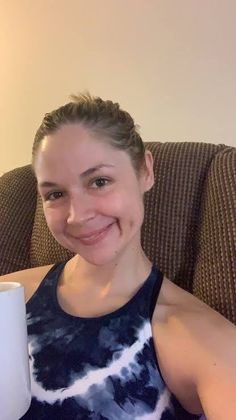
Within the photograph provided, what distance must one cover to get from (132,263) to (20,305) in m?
0.40

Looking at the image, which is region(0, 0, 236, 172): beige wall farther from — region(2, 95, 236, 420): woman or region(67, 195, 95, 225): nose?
region(67, 195, 95, 225): nose

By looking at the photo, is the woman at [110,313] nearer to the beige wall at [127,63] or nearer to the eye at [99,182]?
the eye at [99,182]

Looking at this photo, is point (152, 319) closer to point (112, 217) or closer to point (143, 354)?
point (143, 354)

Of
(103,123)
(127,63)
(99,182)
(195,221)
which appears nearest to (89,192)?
(99,182)

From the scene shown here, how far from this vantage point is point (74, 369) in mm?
848

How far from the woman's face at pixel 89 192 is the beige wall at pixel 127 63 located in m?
0.68

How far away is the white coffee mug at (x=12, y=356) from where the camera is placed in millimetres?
561

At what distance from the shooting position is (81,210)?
856 mm

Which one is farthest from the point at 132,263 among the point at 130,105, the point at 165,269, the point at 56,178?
the point at 130,105

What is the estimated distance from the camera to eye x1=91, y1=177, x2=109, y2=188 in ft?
2.85

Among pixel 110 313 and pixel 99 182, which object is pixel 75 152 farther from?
pixel 110 313

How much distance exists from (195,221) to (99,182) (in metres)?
0.25

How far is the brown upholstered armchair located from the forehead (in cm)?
17

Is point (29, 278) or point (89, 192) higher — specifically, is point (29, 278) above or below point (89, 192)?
below
